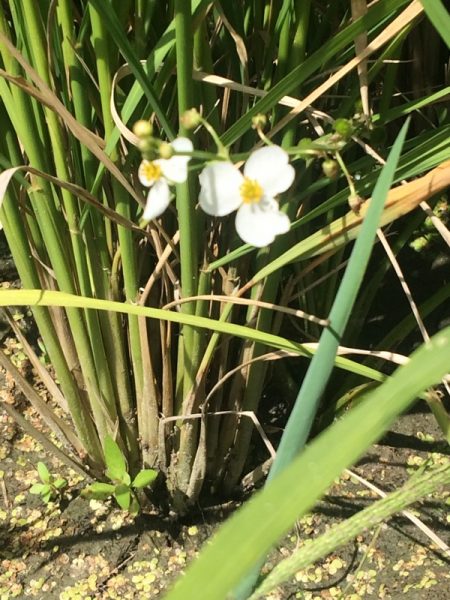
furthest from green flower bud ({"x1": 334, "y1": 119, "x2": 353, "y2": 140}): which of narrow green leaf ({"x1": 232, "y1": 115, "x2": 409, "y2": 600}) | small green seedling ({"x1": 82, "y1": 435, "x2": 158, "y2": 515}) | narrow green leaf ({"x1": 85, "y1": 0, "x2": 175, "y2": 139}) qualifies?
small green seedling ({"x1": 82, "y1": 435, "x2": 158, "y2": 515})

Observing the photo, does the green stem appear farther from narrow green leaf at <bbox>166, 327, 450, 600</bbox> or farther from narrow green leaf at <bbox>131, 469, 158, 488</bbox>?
narrow green leaf at <bbox>166, 327, 450, 600</bbox>

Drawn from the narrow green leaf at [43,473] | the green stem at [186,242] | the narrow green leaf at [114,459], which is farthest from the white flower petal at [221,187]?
the narrow green leaf at [43,473]

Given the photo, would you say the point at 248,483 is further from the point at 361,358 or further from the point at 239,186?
the point at 239,186

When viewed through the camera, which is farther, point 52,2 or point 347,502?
point 347,502

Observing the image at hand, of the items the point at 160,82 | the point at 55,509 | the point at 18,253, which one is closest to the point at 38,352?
the point at 55,509

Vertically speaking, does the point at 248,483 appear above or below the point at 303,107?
below

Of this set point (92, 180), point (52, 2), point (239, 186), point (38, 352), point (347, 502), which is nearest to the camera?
point (239, 186)
